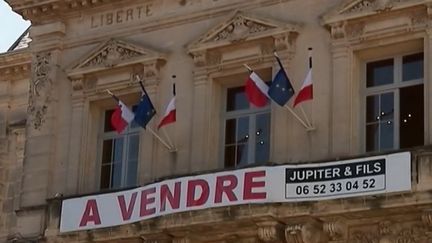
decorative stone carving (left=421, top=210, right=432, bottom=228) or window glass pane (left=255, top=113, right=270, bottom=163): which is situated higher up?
window glass pane (left=255, top=113, right=270, bottom=163)

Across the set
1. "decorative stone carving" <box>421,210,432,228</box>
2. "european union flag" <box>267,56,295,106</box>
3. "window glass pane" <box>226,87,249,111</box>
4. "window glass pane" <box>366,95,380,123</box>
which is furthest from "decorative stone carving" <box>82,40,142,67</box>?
"decorative stone carving" <box>421,210,432,228</box>

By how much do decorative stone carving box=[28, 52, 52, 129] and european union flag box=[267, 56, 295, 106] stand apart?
18.9 ft

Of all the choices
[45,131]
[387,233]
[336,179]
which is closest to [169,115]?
[45,131]

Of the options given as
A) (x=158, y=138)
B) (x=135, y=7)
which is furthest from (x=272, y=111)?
(x=135, y=7)

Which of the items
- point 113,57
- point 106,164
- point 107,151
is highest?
point 113,57

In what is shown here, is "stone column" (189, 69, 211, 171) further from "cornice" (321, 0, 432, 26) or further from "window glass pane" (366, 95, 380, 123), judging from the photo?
"window glass pane" (366, 95, 380, 123)

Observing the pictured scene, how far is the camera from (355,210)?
19.5m

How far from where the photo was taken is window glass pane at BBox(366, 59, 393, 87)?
21203 millimetres

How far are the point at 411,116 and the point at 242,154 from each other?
11.3 ft

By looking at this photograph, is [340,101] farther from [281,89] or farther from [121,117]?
[121,117]

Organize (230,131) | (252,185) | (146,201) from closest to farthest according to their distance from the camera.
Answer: (252,185)
(146,201)
(230,131)

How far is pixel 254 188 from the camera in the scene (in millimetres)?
20391

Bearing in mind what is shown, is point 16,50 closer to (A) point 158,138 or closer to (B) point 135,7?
(B) point 135,7

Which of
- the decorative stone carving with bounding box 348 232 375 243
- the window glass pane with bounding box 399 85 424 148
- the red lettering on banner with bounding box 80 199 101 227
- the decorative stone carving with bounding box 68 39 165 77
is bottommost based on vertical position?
the decorative stone carving with bounding box 348 232 375 243
